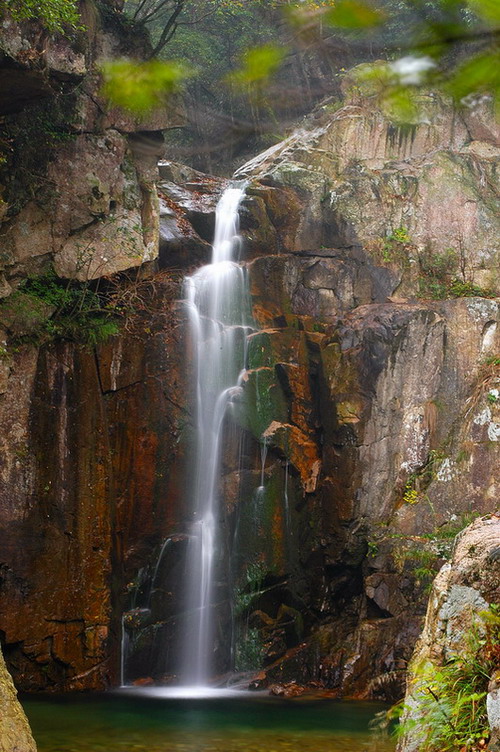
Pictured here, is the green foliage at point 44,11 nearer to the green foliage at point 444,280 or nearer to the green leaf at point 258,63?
the green leaf at point 258,63

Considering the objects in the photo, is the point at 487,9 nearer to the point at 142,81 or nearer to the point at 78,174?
the point at 142,81

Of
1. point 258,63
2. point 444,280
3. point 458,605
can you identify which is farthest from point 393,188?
point 258,63

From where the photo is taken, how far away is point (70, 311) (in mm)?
12211

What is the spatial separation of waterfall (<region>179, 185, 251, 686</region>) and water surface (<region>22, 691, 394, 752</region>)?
1.31 metres

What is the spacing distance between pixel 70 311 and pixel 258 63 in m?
10.4

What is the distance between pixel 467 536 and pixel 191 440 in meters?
8.24

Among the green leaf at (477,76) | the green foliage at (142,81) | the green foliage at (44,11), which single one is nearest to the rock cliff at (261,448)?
the green foliage at (44,11)

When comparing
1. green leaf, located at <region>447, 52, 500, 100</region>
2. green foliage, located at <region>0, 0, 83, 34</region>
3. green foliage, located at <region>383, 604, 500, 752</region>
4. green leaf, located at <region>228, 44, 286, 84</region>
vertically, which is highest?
green foliage, located at <region>0, 0, 83, 34</region>

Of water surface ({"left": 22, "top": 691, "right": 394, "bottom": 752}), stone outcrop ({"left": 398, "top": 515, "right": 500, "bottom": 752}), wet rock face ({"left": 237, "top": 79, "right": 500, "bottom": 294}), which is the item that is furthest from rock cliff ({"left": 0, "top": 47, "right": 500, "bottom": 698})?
stone outcrop ({"left": 398, "top": 515, "right": 500, "bottom": 752})

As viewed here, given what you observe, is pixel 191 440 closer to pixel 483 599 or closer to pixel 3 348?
pixel 3 348

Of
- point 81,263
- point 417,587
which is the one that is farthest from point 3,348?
point 417,587

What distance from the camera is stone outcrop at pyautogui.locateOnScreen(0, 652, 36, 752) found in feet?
17.5

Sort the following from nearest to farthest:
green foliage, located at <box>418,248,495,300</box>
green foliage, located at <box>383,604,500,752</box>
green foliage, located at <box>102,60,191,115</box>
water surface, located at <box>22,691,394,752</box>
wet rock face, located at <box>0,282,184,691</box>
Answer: green foliage, located at <box>102,60,191,115</box> → green foliage, located at <box>383,604,500,752</box> → water surface, located at <box>22,691,394,752</box> → wet rock face, located at <box>0,282,184,691</box> → green foliage, located at <box>418,248,495,300</box>

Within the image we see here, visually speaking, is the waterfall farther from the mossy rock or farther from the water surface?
the mossy rock
